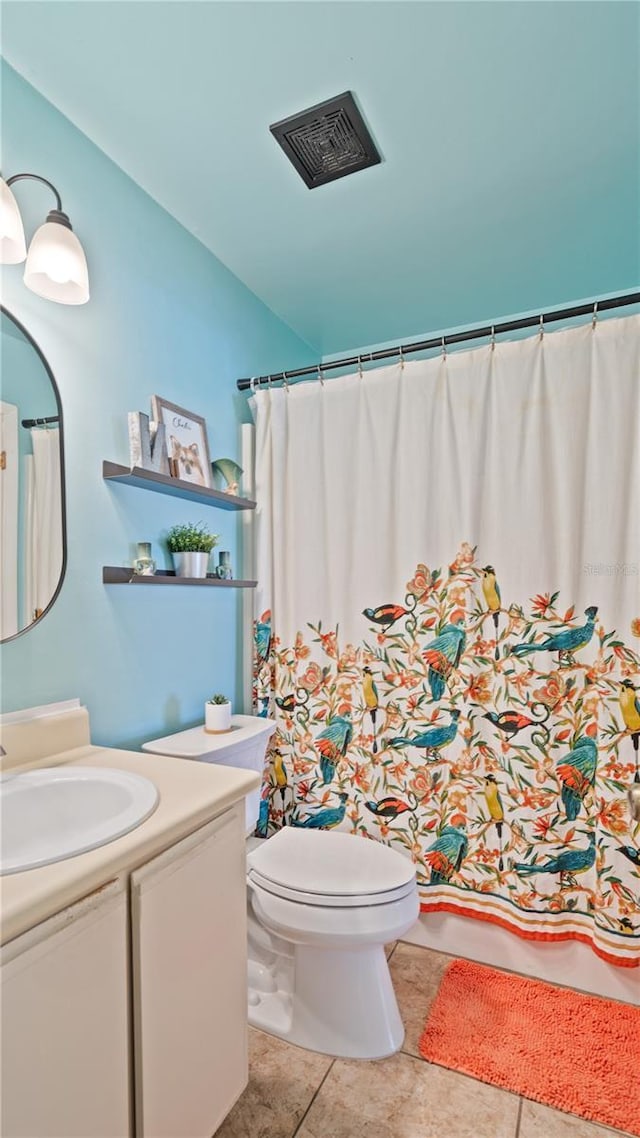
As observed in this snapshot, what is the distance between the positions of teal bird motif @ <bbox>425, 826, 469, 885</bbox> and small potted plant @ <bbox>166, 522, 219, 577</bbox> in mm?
1205

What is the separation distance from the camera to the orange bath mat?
130 centimetres

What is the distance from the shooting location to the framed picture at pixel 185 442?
1.68 m

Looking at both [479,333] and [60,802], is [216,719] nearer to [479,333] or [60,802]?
[60,802]

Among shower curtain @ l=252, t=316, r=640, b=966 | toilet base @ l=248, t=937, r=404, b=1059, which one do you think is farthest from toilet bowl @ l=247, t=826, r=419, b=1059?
shower curtain @ l=252, t=316, r=640, b=966

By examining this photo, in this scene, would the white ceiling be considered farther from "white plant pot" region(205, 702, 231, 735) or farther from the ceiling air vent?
"white plant pot" region(205, 702, 231, 735)

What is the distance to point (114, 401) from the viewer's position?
1.52 m

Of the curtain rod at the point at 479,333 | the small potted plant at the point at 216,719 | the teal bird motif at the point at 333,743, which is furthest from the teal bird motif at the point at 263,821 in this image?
the curtain rod at the point at 479,333

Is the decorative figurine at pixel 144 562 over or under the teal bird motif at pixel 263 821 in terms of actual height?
over

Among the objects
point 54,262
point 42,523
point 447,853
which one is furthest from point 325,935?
point 54,262

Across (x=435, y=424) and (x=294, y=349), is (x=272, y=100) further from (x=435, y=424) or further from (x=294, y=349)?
(x=294, y=349)

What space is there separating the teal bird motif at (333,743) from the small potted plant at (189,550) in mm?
757

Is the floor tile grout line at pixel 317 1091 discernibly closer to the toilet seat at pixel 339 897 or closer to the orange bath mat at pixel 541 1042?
the orange bath mat at pixel 541 1042

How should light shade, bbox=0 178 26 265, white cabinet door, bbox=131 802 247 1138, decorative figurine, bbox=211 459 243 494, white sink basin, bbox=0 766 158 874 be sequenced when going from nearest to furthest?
white cabinet door, bbox=131 802 247 1138 → white sink basin, bbox=0 766 158 874 → light shade, bbox=0 178 26 265 → decorative figurine, bbox=211 459 243 494

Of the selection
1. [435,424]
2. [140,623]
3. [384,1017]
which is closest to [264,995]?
[384,1017]
